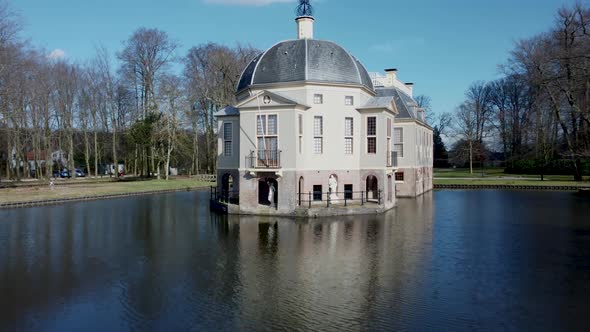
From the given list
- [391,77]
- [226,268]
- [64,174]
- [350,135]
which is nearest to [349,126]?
[350,135]

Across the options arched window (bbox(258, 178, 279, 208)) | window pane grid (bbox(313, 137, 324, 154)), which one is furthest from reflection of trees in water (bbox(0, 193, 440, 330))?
window pane grid (bbox(313, 137, 324, 154))

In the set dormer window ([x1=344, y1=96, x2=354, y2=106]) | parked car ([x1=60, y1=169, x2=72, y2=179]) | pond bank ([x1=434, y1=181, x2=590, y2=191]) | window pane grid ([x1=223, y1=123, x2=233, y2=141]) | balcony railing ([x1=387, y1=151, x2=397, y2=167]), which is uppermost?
dormer window ([x1=344, y1=96, x2=354, y2=106])

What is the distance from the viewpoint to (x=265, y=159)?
85.1 ft

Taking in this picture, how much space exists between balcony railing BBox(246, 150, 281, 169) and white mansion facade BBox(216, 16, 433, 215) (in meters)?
0.06

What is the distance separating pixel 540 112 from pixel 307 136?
135ft

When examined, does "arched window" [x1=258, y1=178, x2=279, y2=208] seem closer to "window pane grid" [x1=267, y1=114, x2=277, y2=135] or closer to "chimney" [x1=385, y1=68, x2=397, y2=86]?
"window pane grid" [x1=267, y1=114, x2=277, y2=135]

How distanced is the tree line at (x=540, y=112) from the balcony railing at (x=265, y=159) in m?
20.5

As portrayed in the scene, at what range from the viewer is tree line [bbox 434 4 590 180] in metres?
37.4

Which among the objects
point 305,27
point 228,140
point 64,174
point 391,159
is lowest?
point 64,174

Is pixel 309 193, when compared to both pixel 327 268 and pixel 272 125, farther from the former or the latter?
pixel 327 268

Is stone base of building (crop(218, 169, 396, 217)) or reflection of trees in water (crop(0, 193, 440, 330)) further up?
stone base of building (crop(218, 169, 396, 217))

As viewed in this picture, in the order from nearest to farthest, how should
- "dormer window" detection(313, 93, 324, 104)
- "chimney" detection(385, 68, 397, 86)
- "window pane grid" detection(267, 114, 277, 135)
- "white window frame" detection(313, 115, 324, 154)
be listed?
"window pane grid" detection(267, 114, 277, 135) → "dormer window" detection(313, 93, 324, 104) → "white window frame" detection(313, 115, 324, 154) → "chimney" detection(385, 68, 397, 86)

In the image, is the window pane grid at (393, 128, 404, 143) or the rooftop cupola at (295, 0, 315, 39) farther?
the window pane grid at (393, 128, 404, 143)

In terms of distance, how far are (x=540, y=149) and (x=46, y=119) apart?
184 feet
